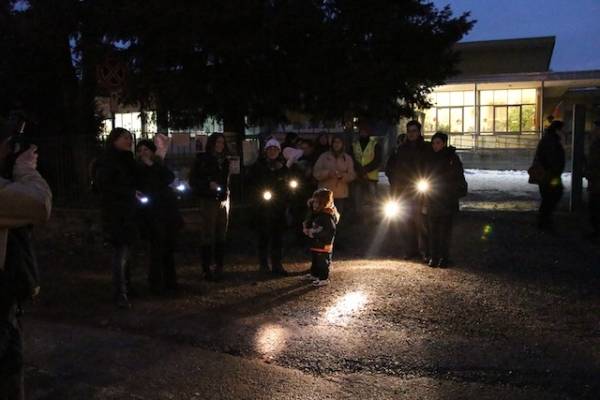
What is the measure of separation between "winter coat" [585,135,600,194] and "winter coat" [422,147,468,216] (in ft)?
8.66

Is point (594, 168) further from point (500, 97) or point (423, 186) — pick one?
point (500, 97)

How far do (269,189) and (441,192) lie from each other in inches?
90.1

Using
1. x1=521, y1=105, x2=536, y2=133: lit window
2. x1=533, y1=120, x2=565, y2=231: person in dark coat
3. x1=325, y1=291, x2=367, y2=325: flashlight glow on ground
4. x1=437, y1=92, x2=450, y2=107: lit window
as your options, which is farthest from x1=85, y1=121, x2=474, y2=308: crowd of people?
x1=521, y1=105, x2=536, y2=133: lit window

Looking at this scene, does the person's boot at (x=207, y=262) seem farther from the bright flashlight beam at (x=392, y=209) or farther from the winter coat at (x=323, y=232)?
the bright flashlight beam at (x=392, y=209)

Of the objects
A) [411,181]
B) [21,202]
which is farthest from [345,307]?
[21,202]

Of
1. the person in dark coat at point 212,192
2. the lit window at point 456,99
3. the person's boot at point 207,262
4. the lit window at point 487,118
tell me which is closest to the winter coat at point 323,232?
the person in dark coat at point 212,192

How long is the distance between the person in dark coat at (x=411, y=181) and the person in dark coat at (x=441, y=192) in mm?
191

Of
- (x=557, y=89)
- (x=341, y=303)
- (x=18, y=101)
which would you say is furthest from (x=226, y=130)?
(x=557, y=89)

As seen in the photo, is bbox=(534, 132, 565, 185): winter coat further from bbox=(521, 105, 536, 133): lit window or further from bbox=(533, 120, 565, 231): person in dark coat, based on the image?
bbox=(521, 105, 536, 133): lit window

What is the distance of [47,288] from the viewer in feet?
25.7

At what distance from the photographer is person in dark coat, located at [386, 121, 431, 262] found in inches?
335

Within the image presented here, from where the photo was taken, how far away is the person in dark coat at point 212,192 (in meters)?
7.79

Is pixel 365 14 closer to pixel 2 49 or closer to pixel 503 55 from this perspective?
pixel 2 49

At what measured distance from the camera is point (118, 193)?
6551 millimetres
